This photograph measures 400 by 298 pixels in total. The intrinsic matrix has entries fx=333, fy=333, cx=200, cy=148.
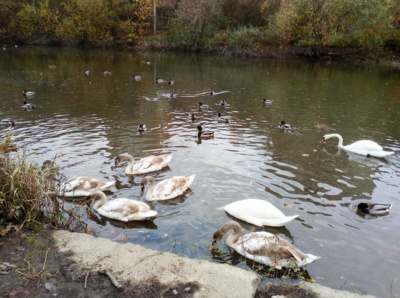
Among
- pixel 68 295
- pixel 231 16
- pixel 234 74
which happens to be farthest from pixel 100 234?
pixel 231 16

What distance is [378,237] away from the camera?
20.5ft

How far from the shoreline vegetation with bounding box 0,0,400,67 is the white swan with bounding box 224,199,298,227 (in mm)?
Answer: 36661

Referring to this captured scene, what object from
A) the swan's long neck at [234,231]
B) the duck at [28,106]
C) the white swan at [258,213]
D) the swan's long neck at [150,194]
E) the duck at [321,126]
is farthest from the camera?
the duck at [28,106]

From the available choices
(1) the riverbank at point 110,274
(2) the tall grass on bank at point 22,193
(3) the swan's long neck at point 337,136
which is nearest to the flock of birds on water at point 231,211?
(2) the tall grass on bank at point 22,193

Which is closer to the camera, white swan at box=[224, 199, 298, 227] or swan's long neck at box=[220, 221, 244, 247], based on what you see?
swan's long neck at box=[220, 221, 244, 247]

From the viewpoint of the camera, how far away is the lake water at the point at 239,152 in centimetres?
606

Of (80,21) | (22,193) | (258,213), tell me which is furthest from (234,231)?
(80,21)

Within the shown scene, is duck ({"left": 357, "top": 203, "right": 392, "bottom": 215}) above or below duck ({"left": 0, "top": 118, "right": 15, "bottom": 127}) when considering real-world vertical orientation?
below

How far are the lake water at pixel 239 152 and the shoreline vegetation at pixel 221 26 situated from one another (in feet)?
55.2

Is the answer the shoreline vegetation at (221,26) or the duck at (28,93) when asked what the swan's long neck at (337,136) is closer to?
the duck at (28,93)

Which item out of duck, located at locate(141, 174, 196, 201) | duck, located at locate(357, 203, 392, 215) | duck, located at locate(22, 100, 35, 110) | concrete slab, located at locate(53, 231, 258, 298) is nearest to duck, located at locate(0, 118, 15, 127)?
duck, located at locate(22, 100, 35, 110)

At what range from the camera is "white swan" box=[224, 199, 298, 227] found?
6527 millimetres

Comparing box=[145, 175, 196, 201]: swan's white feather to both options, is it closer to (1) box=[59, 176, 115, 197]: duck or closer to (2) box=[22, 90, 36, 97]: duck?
(1) box=[59, 176, 115, 197]: duck

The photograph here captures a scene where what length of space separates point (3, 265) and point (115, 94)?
15.8m
